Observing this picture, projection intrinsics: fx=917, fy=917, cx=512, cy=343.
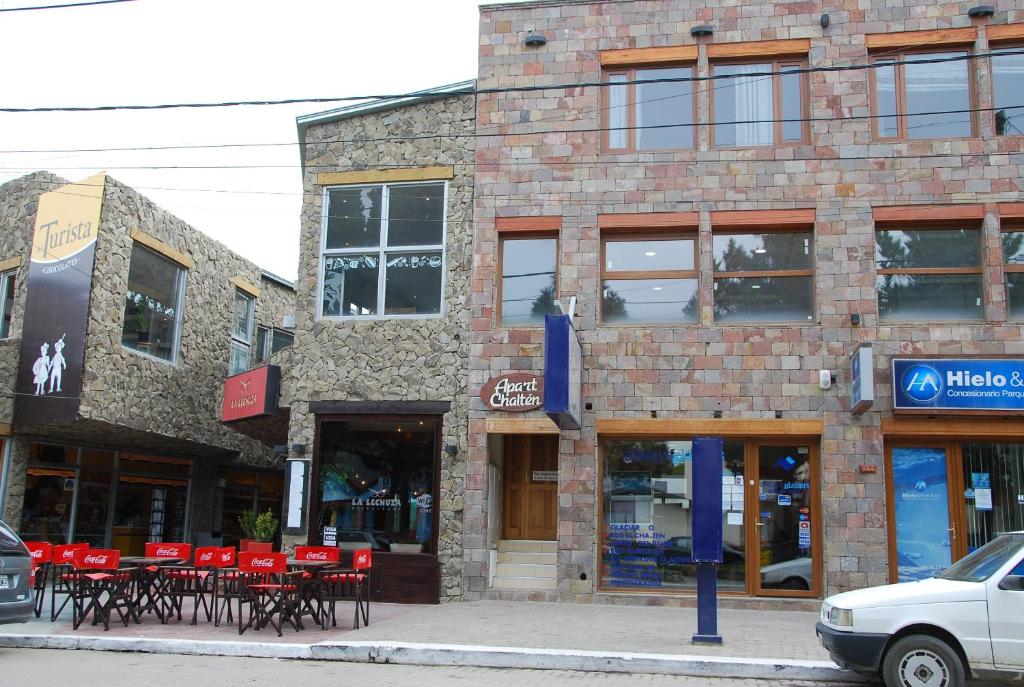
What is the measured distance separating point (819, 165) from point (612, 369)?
4.66 m

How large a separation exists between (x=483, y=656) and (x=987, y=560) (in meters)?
5.08

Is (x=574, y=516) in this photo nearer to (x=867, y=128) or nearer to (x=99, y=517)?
(x=867, y=128)

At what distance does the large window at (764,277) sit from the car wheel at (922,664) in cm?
728

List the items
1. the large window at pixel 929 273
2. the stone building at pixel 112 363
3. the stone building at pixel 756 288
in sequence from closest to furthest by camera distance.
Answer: the stone building at pixel 756 288, the large window at pixel 929 273, the stone building at pixel 112 363

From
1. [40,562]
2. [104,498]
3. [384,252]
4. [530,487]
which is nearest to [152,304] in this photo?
[104,498]

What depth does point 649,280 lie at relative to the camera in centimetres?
1505

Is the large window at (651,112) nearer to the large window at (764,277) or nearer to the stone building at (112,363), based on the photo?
the large window at (764,277)

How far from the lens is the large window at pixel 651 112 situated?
15328 mm

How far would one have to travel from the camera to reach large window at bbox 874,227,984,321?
562 inches

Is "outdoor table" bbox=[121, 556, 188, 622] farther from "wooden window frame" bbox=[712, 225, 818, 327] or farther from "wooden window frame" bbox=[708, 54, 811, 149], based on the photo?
"wooden window frame" bbox=[708, 54, 811, 149]

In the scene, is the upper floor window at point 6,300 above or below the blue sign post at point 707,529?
above

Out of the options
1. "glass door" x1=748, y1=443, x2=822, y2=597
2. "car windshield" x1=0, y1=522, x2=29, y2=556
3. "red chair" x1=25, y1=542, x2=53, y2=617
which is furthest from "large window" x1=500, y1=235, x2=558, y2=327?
"car windshield" x1=0, y1=522, x2=29, y2=556

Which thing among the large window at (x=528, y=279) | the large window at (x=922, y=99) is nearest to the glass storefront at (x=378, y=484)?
the large window at (x=528, y=279)

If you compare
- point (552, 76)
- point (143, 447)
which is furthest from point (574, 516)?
point (143, 447)
